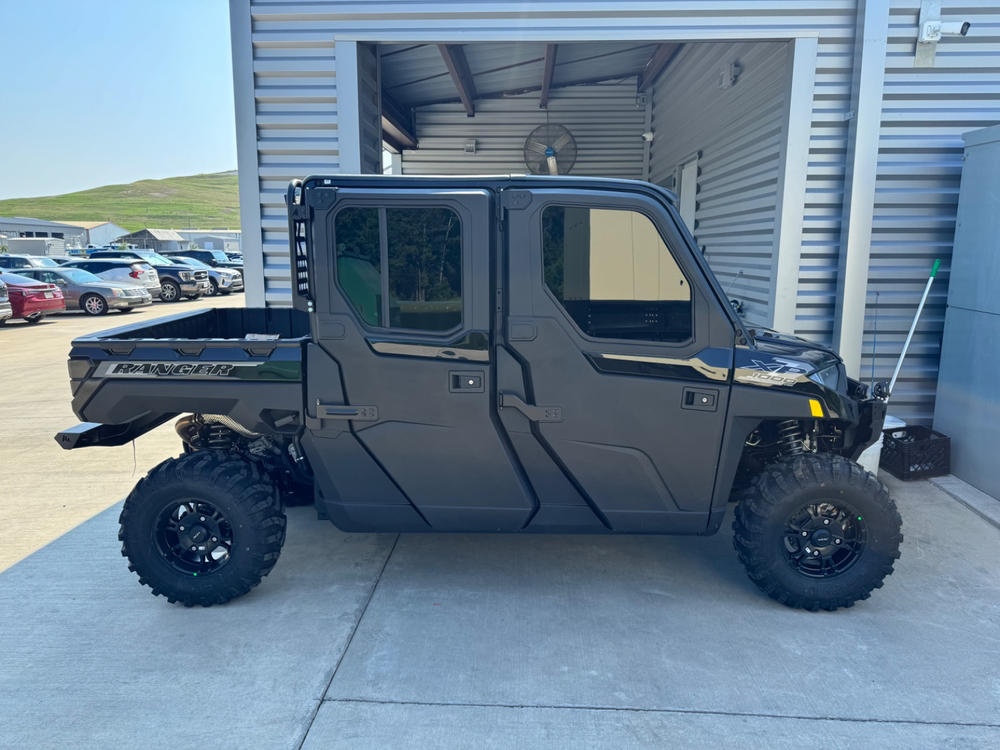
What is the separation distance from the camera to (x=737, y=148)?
22.8 feet

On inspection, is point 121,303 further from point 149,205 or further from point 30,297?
point 149,205

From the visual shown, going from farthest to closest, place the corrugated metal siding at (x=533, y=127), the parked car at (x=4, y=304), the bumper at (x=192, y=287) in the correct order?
1. the bumper at (x=192, y=287)
2. the parked car at (x=4, y=304)
3. the corrugated metal siding at (x=533, y=127)

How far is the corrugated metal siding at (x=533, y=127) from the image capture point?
11.0 meters

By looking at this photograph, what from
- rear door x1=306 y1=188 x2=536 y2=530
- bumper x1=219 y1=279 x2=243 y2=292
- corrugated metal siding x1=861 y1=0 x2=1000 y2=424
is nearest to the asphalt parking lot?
rear door x1=306 y1=188 x2=536 y2=530

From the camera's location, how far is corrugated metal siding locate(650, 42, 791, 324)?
598cm

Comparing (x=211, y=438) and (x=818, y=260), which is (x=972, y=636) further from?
(x=211, y=438)

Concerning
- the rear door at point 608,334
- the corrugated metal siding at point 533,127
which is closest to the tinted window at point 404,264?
the rear door at point 608,334

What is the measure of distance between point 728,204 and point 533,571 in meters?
4.86

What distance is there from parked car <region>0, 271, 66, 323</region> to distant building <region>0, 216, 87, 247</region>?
168 feet

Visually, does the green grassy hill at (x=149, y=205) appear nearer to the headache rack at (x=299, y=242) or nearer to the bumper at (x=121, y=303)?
the bumper at (x=121, y=303)

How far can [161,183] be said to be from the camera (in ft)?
573

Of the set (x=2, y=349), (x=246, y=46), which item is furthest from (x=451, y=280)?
(x=2, y=349)

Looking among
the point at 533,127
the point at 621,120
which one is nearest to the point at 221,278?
the point at 533,127

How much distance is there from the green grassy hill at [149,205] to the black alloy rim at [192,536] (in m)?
125
